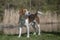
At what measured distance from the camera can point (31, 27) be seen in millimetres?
11016

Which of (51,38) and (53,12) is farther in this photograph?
(53,12)

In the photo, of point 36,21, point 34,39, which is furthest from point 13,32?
point 34,39

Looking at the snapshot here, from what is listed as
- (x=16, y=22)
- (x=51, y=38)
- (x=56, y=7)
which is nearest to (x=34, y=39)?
(x=51, y=38)

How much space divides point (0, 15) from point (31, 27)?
63.5 inches

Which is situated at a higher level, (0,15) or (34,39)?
(0,15)

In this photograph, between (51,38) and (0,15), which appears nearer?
(51,38)

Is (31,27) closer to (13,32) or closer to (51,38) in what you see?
(13,32)

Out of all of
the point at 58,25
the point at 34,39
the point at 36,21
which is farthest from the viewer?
the point at 58,25

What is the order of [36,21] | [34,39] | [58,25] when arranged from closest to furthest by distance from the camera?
[34,39], [36,21], [58,25]

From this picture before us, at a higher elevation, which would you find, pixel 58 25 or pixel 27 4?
pixel 27 4

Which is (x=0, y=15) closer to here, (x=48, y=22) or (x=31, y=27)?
(x=31, y=27)

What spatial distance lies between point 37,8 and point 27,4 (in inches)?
21.5

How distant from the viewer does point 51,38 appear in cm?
937

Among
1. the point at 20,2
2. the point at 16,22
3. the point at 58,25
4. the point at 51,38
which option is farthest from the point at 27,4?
the point at 51,38
